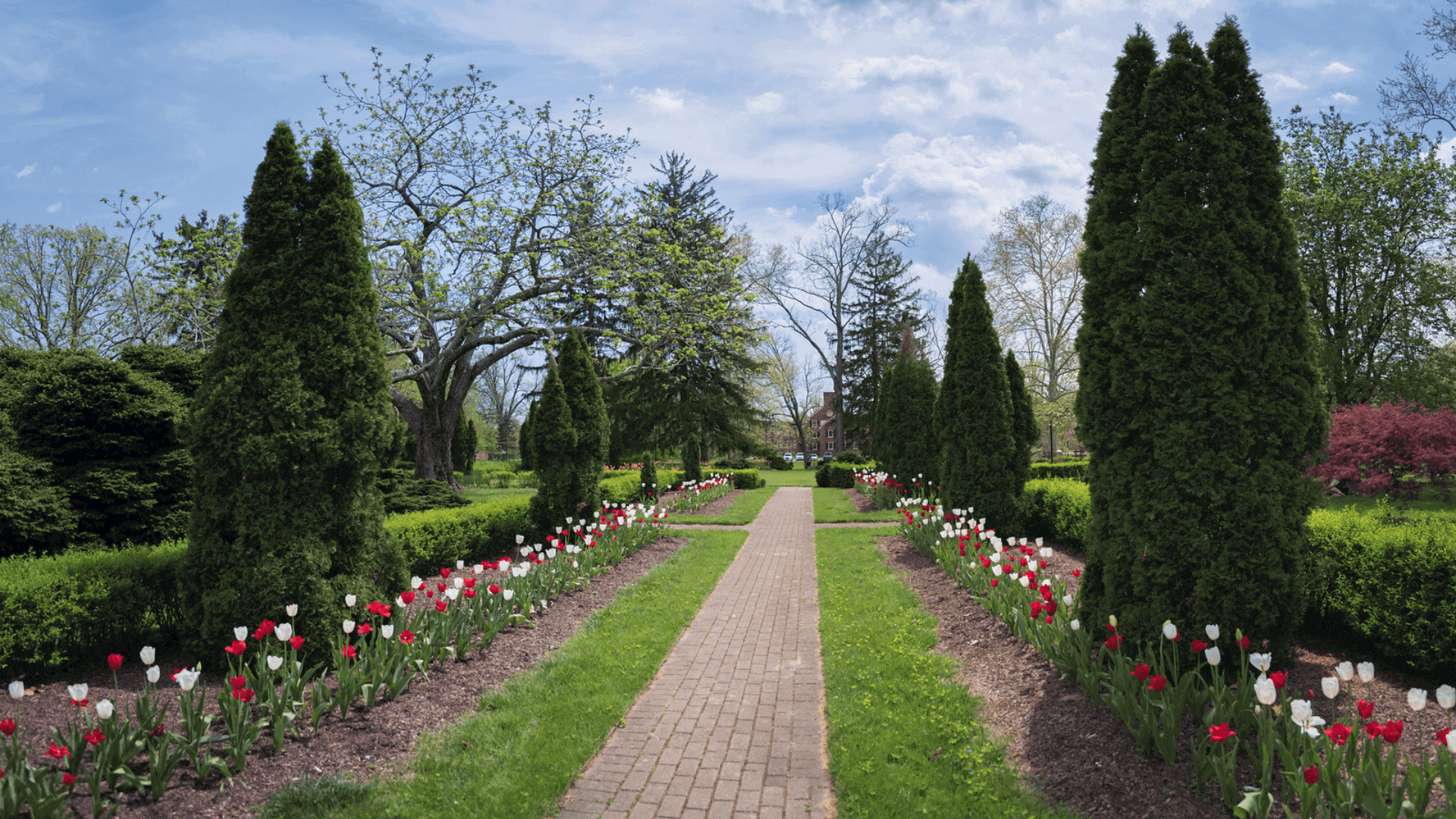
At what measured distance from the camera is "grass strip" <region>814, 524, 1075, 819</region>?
326 centimetres

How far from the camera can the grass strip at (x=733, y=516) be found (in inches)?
573

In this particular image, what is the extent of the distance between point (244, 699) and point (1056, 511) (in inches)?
395

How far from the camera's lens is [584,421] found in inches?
424

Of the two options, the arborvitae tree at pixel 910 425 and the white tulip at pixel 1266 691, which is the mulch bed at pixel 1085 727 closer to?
the white tulip at pixel 1266 691

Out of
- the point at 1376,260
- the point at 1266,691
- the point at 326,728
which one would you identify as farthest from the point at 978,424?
the point at 1376,260

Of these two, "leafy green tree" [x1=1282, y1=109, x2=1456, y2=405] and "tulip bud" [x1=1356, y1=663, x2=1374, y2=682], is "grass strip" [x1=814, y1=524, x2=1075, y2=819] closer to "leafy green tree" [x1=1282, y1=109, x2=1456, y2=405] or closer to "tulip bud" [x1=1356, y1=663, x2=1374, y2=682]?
"tulip bud" [x1=1356, y1=663, x2=1374, y2=682]

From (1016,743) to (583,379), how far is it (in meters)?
8.54

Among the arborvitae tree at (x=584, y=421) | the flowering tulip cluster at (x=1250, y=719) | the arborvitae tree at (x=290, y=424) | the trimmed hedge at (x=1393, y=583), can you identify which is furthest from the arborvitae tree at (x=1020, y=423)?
the arborvitae tree at (x=290, y=424)

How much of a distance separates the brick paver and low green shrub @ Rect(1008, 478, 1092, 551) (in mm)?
4409

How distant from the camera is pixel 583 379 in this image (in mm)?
10914

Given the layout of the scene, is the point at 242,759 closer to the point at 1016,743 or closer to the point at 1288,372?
the point at 1016,743

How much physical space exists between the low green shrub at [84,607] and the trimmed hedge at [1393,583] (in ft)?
27.0

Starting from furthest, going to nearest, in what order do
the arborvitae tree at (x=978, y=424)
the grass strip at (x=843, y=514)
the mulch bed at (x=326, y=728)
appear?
1. the grass strip at (x=843, y=514)
2. the arborvitae tree at (x=978, y=424)
3. the mulch bed at (x=326, y=728)

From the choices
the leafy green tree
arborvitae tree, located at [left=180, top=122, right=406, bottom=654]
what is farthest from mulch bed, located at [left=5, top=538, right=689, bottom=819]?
the leafy green tree
